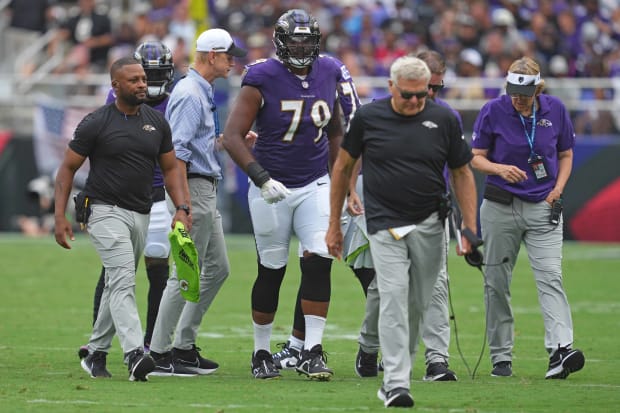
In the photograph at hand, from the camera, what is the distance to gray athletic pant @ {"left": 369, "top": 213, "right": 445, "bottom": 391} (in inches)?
310

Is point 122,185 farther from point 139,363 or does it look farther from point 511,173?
point 511,173

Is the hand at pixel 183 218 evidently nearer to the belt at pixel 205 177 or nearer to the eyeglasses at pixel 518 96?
the belt at pixel 205 177

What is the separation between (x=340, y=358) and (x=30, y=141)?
44.6 ft

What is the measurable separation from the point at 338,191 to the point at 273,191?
2.94 ft

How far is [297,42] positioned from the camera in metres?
9.33

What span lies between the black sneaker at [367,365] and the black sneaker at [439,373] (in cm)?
38

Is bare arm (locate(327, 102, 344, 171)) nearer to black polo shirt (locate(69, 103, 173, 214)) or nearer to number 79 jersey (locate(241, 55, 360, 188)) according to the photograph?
number 79 jersey (locate(241, 55, 360, 188))

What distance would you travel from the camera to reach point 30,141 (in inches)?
909

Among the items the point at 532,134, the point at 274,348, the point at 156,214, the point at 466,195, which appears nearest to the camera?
the point at 466,195

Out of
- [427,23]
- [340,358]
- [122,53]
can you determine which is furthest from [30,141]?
[340,358]

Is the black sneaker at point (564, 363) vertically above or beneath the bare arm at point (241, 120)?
beneath

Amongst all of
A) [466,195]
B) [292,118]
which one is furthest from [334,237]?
[292,118]

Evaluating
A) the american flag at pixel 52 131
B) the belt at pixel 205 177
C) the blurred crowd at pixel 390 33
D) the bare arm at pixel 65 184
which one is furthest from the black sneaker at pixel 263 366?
the american flag at pixel 52 131

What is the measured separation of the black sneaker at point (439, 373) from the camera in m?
9.34
